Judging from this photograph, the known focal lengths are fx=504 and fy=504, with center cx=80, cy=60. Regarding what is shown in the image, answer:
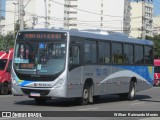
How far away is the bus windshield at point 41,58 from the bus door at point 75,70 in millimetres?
453

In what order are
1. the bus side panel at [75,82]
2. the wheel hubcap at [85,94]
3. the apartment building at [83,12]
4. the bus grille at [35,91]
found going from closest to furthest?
1. the bus grille at [35,91]
2. the bus side panel at [75,82]
3. the wheel hubcap at [85,94]
4. the apartment building at [83,12]

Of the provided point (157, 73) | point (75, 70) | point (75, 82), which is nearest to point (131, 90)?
point (75, 82)

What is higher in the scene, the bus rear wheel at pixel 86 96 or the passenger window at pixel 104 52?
the passenger window at pixel 104 52

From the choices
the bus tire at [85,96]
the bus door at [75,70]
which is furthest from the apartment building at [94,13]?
the bus door at [75,70]

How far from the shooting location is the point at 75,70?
63.9 ft

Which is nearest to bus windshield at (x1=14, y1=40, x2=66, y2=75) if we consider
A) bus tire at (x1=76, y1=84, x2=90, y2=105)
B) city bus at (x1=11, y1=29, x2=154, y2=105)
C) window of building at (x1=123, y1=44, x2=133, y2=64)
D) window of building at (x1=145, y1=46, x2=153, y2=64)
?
city bus at (x1=11, y1=29, x2=154, y2=105)

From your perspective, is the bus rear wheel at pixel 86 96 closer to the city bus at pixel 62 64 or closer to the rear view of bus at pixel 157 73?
the city bus at pixel 62 64

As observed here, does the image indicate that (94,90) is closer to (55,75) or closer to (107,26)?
(55,75)

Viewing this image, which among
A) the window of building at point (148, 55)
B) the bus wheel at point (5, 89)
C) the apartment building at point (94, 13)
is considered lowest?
the bus wheel at point (5, 89)

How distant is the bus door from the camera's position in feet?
62.8

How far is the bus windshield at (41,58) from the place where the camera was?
18922 millimetres

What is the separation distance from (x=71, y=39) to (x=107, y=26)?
138751 mm

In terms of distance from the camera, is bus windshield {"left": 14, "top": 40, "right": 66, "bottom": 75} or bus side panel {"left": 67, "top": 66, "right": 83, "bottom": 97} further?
bus side panel {"left": 67, "top": 66, "right": 83, "bottom": 97}

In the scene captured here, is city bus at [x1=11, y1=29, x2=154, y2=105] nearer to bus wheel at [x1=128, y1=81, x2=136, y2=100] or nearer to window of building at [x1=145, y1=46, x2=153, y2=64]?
bus wheel at [x1=128, y1=81, x2=136, y2=100]
